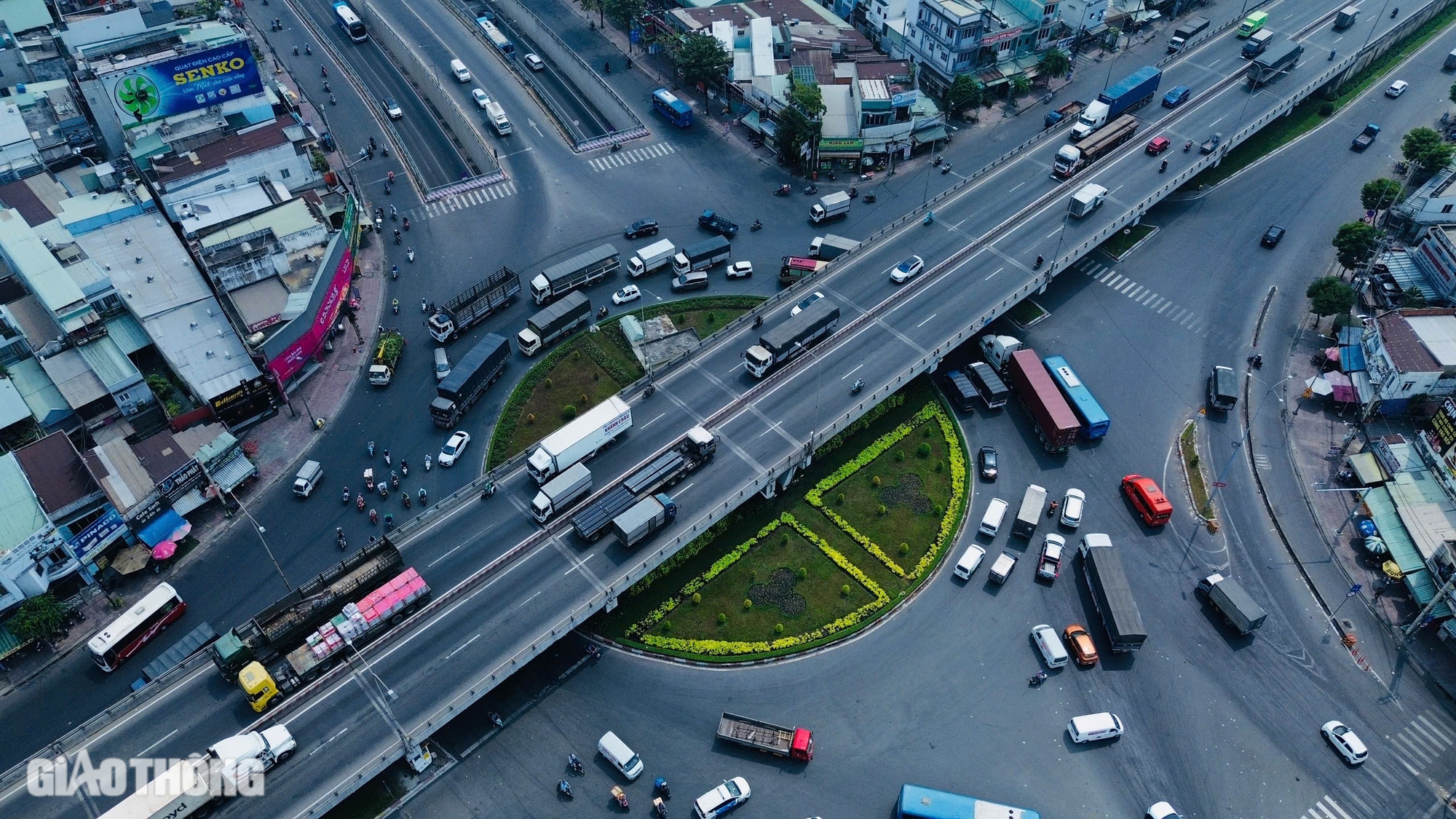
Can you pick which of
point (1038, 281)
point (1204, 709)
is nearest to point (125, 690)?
point (1204, 709)

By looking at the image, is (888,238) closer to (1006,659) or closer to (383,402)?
(1006,659)

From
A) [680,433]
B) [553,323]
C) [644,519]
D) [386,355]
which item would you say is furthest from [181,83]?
[644,519]

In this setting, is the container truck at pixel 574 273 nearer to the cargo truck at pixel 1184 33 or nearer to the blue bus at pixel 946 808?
the blue bus at pixel 946 808

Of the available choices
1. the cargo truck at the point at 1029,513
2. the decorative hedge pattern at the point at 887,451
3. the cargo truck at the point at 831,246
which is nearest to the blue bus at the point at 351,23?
the cargo truck at the point at 831,246

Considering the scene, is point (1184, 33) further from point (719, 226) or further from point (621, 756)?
point (621, 756)

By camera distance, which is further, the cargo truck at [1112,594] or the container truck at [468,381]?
the container truck at [468,381]
